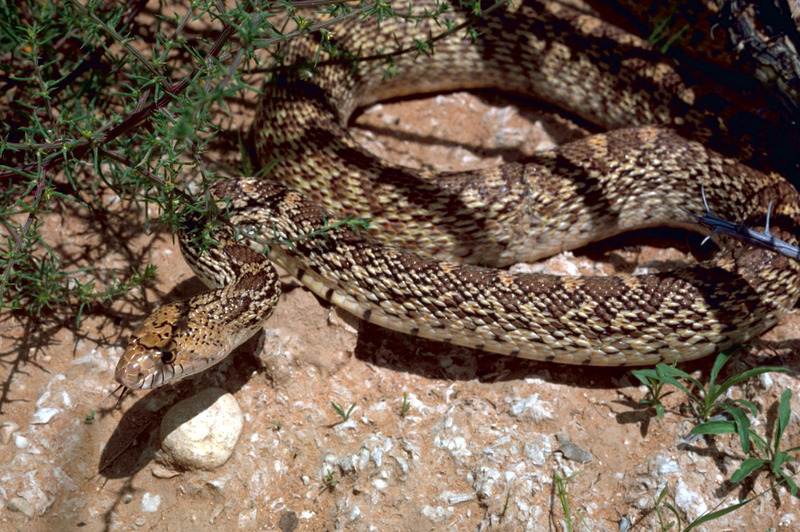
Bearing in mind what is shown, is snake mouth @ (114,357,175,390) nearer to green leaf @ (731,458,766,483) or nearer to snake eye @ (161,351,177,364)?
snake eye @ (161,351,177,364)

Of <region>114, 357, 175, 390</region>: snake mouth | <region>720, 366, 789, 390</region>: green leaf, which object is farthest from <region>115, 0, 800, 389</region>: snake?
<region>720, 366, 789, 390</region>: green leaf

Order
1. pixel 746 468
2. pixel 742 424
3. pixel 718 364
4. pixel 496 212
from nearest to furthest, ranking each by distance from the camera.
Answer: pixel 746 468
pixel 742 424
pixel 718 364
pixel 496 212

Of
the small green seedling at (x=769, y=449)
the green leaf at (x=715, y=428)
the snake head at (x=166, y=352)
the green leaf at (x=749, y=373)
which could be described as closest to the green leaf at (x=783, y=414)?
the small green seedling at (x=769, y=449)

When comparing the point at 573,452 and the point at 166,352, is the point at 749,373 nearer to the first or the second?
the point at 573,452

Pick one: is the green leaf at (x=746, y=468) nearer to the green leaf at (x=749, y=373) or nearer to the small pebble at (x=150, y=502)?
the green leaf at (x=749, y=373)

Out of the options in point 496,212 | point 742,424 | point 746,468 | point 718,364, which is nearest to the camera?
point 746,468

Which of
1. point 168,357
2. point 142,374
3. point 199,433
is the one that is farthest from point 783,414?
point 142,374
